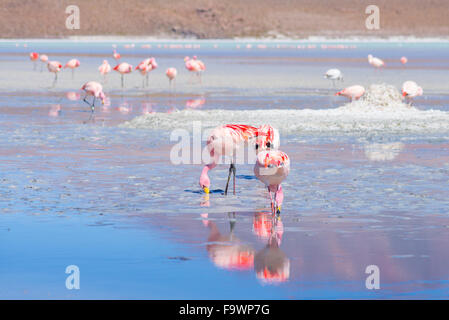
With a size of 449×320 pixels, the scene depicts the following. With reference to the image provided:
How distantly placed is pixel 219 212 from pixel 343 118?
11.3 m

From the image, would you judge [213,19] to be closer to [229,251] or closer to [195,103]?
[195,103]

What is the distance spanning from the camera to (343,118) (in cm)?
2114

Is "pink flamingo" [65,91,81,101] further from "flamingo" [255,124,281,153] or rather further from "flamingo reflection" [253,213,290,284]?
"flamingo reflection" [253,213,290,284]

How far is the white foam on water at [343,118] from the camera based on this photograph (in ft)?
63.2

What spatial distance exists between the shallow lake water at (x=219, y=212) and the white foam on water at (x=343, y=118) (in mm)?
52

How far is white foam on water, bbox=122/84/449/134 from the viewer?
63.2 feet

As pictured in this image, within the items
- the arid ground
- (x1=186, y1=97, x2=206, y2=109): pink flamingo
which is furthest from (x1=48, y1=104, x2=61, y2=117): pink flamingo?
the arid ground

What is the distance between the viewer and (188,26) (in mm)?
167750

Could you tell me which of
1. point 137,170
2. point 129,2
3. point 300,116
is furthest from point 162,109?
point 129,2

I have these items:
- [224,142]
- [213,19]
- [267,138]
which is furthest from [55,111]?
[213,19]

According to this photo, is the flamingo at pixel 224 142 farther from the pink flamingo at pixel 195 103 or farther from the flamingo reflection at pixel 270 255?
the pink flamingo at pixel 195 103

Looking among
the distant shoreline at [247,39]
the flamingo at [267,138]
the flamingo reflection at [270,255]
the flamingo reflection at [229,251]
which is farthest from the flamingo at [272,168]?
the distant shoreline at [247,39]
